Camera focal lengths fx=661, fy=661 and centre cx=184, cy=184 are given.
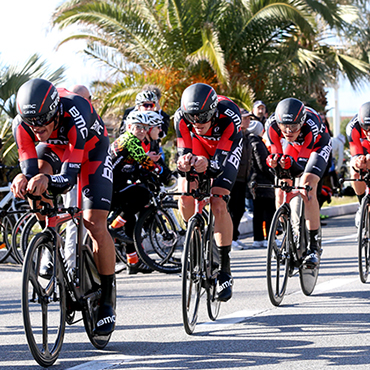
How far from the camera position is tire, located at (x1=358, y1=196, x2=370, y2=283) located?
24.1ft

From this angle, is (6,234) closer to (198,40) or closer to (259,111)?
(259,111)

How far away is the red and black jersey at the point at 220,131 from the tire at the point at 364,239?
209 centimetres

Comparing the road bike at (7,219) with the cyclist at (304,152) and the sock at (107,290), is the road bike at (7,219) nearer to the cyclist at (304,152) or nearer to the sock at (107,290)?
the cyclist at (304,152)

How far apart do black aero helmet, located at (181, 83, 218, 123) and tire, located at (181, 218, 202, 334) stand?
890 millimetres

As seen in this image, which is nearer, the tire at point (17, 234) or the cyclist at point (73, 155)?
the cyclist at point (73, 155)

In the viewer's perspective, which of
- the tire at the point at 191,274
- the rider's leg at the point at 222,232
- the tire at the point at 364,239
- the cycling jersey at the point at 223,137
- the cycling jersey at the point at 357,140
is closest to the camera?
the tire at the point at 191,274

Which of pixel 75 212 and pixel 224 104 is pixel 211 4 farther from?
pixel 75 212

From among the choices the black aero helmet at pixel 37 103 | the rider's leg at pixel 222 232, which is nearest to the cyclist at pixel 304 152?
the rider's leg at pixel 222 232

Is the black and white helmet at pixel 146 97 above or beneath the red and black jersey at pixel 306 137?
above

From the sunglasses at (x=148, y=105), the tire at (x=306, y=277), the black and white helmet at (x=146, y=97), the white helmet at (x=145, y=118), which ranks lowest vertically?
the tire at (x=306, y=277)

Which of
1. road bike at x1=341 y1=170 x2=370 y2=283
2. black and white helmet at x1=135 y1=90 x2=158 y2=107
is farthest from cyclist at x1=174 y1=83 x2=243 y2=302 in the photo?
black and white helmet at x1=135 y1=90 x2=158 y2=107

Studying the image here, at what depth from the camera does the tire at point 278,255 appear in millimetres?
6238

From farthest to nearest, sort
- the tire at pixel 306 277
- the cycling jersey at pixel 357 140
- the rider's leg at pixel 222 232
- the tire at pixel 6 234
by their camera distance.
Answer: the tire at pixel 6 234 → the cycling jersey at pixel 357 140 → the tire at pixel 306 277 → the rider's leg at pixel 222 232

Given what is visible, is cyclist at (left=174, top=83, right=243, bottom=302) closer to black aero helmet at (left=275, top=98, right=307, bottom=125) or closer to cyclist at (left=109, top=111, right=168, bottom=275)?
black aero helmet at (left=275, top=98, right=307, bottom=125)
